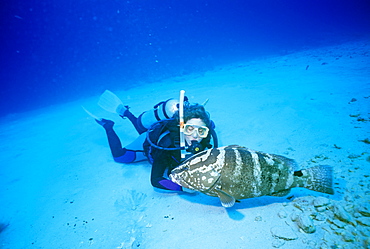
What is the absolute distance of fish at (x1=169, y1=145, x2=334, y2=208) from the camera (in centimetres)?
205

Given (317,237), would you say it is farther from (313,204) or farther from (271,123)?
(271,123)

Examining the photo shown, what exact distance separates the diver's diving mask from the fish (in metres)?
0.86

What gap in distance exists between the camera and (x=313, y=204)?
2441mm

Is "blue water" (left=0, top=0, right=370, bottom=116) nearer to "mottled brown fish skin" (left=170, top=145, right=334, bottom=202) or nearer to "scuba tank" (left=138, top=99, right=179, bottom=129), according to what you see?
"scuba tank" (left=138, top=99, right=179, bottom=129)

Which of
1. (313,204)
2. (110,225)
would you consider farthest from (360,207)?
(110,225)

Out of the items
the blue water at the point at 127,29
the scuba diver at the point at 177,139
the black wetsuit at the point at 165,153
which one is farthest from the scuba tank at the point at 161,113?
the blue water at the point at 127,29

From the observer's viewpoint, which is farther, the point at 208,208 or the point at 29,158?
the point at 29,158

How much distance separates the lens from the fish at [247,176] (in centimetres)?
205

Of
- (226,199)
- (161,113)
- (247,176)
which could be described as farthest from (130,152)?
(247,176)

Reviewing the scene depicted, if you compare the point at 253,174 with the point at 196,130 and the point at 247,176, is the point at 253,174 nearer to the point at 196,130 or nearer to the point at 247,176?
the point at 247,176

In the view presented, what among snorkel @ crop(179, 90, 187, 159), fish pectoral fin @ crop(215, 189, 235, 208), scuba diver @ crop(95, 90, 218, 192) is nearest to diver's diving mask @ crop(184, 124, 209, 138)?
scuba diver @ crop(95, 90, 218, 192)

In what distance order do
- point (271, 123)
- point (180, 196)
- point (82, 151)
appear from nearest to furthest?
point (180, 196)
point (271, 123)
point (82, 151)

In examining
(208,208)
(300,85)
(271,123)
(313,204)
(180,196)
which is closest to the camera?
(313,204)

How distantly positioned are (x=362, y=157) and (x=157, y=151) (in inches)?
146
